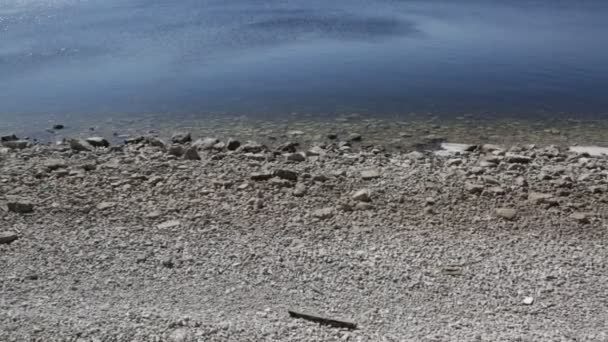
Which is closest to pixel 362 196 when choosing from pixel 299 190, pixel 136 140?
pixel 299 190

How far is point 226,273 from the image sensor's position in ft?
25.0

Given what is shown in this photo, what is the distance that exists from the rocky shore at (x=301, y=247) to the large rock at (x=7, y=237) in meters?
0.02

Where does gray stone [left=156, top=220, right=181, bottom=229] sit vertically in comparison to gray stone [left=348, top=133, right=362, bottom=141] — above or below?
below

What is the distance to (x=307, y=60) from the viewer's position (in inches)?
970

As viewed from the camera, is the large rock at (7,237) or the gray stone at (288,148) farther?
the gray stone at (288,148)

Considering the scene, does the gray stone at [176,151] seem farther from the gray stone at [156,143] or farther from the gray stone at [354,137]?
the gray stone at [354,137]

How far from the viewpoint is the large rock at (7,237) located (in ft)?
27.7

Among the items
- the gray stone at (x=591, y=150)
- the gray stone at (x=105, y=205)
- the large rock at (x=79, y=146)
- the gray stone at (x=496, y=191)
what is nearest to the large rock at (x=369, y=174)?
the gray stone at (x=496, y=191)

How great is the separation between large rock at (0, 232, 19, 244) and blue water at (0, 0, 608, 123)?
975 centimetres

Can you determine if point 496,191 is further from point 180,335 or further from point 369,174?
point 180,335

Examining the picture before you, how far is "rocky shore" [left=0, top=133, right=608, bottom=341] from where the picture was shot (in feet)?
21.4

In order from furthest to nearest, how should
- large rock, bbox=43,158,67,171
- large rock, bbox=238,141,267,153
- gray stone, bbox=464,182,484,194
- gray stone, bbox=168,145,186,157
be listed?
large rock, bbox=238,141,267,153 < gray stone, bbox=168,145,186,157 < large rock, bbox=43,158,67,171 < gray stone, bbox=464,182,484,194

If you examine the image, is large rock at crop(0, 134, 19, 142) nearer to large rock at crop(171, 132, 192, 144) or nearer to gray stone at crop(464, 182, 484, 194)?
large rock at crop(171, 132, 192, 144)

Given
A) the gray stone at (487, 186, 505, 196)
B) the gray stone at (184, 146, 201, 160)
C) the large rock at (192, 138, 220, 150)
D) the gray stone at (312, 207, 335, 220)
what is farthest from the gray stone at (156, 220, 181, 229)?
the gray stone at (487, 186, 505, 196)
